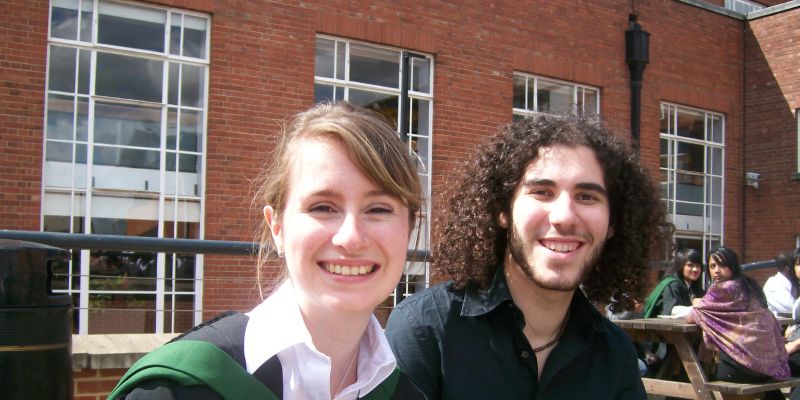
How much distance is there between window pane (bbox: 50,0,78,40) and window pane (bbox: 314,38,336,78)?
9.21 ft

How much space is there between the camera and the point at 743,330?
211 inches

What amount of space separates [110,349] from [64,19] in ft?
18.1

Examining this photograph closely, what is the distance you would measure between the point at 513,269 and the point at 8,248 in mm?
1658

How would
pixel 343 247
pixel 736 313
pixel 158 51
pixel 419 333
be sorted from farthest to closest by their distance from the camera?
pixel 158 51
pixel 736 313
pixel 419 333
pixel 343 247

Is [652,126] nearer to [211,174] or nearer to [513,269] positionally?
[211,174]

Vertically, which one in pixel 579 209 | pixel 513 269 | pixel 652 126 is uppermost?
pixel 652 126

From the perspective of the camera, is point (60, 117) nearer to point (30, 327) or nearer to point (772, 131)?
point (30, 327)

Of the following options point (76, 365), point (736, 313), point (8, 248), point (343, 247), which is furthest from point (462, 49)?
point (343, 247)

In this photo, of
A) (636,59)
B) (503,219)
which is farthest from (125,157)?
(636,59)

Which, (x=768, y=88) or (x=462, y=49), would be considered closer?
(x=462, y=49)

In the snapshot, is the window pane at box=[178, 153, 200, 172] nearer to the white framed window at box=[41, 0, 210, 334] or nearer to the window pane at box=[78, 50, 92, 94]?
the white framed window at box=[41, 0, 210, 334]

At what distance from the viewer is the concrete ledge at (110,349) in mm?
3516

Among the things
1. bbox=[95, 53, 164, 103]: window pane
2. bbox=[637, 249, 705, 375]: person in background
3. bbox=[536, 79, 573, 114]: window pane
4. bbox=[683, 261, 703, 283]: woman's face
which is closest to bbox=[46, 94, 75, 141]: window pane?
bbox=[95, 53, 164, 103]: window pane

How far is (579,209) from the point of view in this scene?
239 cm
